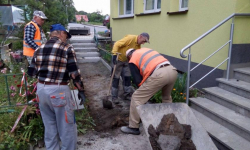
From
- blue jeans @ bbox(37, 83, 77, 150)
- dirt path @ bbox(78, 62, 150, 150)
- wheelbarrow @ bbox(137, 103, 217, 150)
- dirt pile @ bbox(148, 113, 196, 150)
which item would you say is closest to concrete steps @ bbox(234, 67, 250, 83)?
wheelbarrow @ bbox(137, 103, 217, 150)

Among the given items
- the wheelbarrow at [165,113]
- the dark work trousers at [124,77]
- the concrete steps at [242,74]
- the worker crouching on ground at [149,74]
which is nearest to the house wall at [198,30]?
the concrete steps at [242,74]

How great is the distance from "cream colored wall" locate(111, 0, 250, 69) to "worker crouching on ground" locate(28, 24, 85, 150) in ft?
9.25

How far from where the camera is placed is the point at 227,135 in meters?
2.99

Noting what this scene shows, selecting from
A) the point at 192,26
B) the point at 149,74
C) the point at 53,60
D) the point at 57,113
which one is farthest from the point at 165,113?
the point at 192,26

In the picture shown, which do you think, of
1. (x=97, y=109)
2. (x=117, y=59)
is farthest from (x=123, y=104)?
(x=117, y=59)

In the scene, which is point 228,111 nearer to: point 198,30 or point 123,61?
point 198,30

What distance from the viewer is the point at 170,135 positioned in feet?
8.34

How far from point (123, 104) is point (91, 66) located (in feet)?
14.4

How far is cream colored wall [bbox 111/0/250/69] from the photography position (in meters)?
4.02

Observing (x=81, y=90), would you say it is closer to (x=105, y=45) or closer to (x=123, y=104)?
(x=123, y=104)

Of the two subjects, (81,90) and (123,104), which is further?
(123,104)

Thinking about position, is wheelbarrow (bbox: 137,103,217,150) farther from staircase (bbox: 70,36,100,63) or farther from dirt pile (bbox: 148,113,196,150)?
staircase (bbox: 70,36,100,63)

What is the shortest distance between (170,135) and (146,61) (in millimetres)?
1053

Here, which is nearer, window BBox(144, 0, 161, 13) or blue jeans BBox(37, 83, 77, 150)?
blue jeans BBox(37, 83, 77, 150)
